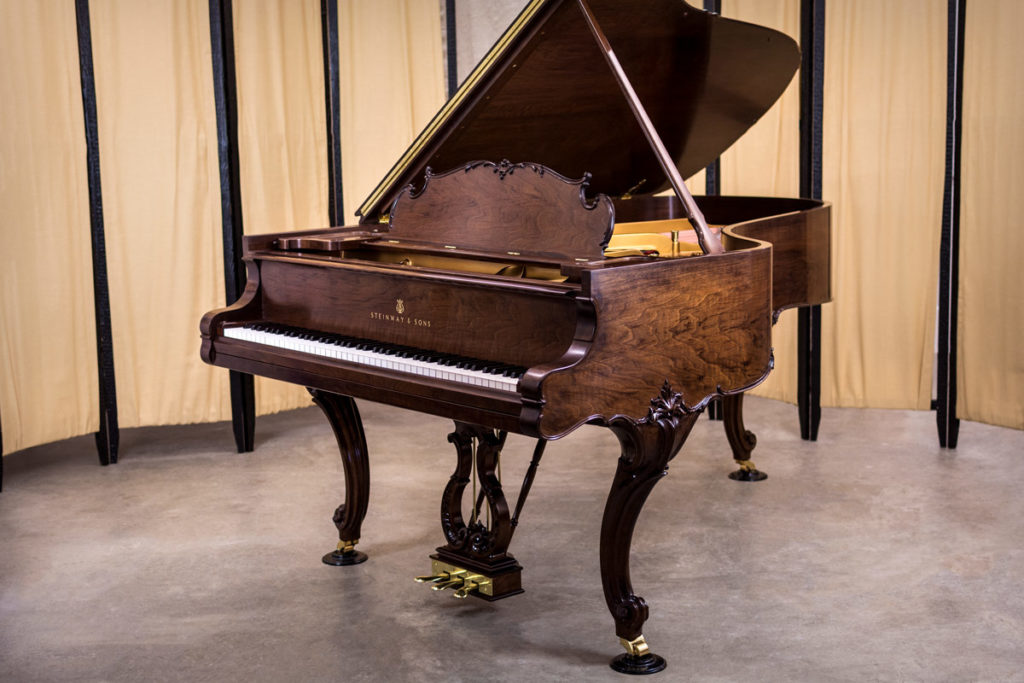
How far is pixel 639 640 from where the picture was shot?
10.2 feet

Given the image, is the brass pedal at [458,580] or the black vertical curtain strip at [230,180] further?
the black vertical curtain strip at [230,180]

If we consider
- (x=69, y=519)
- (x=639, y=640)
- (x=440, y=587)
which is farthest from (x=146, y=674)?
(x=69, y=519)

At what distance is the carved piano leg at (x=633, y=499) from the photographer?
9.68ft

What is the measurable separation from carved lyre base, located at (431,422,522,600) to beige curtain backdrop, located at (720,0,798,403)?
276 centimetres

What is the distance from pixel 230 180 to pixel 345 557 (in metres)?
2.23

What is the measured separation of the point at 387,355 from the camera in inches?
124

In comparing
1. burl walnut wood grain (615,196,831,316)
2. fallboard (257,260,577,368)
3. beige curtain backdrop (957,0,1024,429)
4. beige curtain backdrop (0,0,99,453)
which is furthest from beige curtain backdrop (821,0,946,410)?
beige curtain backdrop (0,0,99,453)

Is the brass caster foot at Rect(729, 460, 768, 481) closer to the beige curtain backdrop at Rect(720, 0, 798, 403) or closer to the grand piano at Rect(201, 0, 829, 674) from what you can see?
the grand piano at Rect(201, 0, 829, 674)

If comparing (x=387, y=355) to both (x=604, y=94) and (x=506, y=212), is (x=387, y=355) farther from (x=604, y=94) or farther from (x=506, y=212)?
(x=604, y=94)

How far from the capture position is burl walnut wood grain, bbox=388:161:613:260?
303 centimetres

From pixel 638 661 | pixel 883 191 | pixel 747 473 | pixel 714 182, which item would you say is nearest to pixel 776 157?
pixel 714 182

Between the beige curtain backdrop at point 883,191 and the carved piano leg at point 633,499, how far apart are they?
2896 mm

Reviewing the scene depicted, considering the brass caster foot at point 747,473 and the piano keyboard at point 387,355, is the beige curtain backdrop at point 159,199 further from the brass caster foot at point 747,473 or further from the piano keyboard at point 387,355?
the brass caster foot at point 747,473

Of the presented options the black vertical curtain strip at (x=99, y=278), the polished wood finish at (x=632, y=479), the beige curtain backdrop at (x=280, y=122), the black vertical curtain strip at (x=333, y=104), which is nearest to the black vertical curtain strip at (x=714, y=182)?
the black vertical curtain strip at (x=333, y=104)
